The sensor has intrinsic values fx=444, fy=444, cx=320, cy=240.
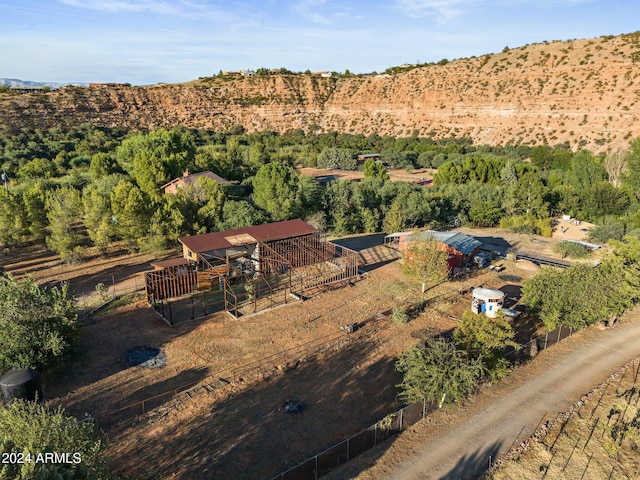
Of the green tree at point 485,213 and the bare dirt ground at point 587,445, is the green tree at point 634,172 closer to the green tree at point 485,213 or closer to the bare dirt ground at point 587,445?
the green tree at point 485,213

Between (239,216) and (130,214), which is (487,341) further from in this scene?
(130,214)

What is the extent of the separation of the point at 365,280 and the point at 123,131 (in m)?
77.2

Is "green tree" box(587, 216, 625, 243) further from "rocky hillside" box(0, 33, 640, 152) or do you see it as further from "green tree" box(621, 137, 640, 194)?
"rocky hillside" box(0, 33, 640, 152)

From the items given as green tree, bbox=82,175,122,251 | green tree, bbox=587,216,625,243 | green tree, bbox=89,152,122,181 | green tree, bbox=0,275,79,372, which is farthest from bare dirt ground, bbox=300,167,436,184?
green tree, bbox=0,275,79,372

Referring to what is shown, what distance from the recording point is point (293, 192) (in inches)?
1731

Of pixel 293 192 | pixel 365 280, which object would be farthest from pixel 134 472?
pixel 293 192

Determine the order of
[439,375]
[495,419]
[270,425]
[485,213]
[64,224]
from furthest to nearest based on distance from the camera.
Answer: [485,213] < [64,224] < [495,419] < [439,375] < [270,425]

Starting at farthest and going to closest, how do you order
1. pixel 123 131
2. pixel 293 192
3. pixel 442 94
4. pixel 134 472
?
pixel 442 94 → pixel 123 131 → pixel 293 192 → pixel 134 472

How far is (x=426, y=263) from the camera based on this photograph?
2911 centimetres

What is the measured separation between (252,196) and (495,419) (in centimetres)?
3480

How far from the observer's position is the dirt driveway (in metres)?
15.0

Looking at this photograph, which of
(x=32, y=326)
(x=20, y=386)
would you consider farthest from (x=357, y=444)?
(x=32, y=326)

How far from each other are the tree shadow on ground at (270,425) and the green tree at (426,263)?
9581 millimetres

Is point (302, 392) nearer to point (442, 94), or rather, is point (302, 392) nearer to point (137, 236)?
point (137, 236)
